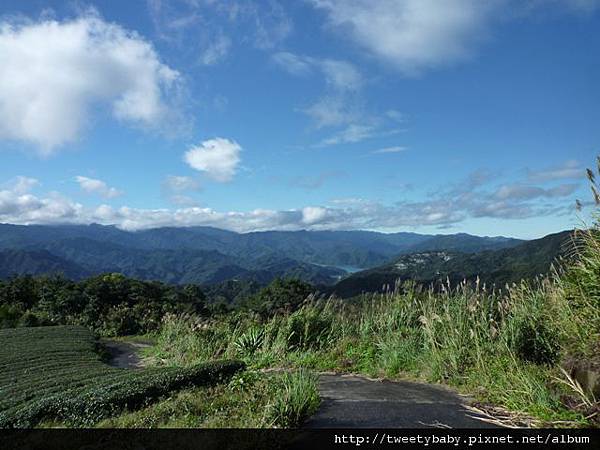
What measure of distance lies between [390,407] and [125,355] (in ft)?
46.6

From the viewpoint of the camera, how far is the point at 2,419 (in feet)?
22.1

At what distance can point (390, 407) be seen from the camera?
592cm

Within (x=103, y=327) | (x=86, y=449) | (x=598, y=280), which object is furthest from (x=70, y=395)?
(x=103, y=327)

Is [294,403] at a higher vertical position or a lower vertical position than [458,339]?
lower

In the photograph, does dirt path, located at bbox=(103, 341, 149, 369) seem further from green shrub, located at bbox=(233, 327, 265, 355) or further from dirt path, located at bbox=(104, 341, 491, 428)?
dirt path, located at bbox=(104, 341, 491, 428)

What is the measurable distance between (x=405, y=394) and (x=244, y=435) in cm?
296

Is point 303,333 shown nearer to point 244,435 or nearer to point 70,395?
point 70,395

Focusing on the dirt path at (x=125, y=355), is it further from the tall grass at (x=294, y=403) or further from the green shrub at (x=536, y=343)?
the green shrub at (x=536, y=343)

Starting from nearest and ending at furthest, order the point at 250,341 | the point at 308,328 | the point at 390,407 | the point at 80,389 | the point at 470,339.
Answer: the point at 390,407 → the point at 470,339 → the point at 80,389 → the point at 308,328 → the point at 250,341

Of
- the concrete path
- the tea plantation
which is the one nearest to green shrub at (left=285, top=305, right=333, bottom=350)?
the tea plantation

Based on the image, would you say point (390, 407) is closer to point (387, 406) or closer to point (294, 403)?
point (387, 406)

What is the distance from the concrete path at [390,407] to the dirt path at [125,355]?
363 inches

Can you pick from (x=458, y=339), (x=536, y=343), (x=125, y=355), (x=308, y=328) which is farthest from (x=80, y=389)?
(x=125, y=355)

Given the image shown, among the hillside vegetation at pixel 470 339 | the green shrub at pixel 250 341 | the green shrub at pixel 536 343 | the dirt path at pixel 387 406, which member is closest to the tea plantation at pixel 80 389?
the dirt path at pixel 387 406
